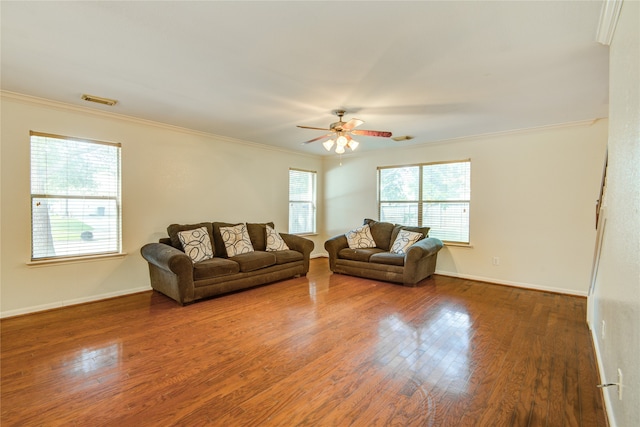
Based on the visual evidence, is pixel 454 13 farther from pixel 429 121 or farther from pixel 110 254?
pixel 110 254

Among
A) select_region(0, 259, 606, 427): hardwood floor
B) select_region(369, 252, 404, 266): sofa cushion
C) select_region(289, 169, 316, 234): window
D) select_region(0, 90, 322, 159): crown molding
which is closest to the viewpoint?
select_region(0, 259, 606, 427): hardwood floor

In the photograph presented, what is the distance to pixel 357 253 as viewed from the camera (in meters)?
5.19

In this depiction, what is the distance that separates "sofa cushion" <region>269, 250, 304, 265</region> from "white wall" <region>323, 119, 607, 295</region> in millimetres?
2546

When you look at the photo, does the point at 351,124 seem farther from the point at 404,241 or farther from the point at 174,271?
the point at 174,271

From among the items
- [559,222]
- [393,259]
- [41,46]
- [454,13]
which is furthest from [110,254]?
[559,222]

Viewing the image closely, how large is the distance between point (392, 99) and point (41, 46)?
3.10 meters

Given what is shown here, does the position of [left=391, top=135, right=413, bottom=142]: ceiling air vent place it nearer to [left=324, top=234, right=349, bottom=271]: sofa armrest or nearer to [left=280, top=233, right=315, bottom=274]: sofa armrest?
[left=324, top=234, right=349, bottom=271]: sofa armrest

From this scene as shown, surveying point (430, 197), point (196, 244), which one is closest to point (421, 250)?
point (430, 197)

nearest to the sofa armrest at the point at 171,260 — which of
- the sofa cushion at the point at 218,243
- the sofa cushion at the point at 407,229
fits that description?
the sofa cushion at the point at 218,243

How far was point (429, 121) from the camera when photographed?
4.16 metres

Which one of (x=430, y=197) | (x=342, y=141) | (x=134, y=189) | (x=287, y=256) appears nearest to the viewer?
(x=342, y=141)

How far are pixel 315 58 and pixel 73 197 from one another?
347cm

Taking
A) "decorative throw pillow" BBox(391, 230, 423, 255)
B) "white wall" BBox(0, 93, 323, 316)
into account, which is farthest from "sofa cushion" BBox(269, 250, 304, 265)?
"decorative throw pillow" BBox(391, 230, 423, 255)

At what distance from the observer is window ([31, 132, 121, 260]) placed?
351 centimetres
